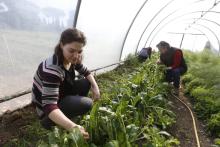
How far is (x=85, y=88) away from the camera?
12.8ft

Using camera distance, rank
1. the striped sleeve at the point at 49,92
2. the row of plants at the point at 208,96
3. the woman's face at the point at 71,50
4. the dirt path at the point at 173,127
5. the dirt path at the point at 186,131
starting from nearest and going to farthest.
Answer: the striped sleeve at the point at 49,92 → the woman's face at the point at 71,50 → the dirt path at the point at 173,127 → the dirt path at the point at 186,131 → the row of plants at the point at 208,96

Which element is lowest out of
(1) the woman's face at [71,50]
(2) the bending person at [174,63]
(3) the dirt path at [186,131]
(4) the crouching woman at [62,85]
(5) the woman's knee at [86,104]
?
(3) the dirt path at [186,131]

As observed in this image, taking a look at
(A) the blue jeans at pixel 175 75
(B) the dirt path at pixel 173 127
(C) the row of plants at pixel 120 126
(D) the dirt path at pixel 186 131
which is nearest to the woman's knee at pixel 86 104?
(C) the row of plants at pixel 120 126

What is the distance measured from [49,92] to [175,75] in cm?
494

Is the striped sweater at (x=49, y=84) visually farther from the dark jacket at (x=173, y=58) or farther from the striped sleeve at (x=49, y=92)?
the dark jacket at (x=173, y=58)

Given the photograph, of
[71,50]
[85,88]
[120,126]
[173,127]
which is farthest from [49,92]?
[173,127]

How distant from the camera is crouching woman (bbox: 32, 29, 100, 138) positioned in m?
2.66

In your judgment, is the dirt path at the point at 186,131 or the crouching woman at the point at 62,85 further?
the dirt path at the point at 186,131

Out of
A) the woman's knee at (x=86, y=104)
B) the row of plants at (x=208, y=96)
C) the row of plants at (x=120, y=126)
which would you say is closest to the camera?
the row of plants at (x=120, y=126)

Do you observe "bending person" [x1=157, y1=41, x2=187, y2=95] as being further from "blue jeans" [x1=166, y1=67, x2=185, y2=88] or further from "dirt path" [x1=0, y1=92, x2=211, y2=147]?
"dirt path" [x1=0, y1=92, x2=211, y2=147]

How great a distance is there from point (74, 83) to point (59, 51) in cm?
71

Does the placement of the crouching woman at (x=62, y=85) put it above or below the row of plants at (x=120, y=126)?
above

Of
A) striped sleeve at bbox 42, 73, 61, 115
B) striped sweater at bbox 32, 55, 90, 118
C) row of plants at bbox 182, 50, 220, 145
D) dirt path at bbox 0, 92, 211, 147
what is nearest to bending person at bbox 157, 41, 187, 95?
row of plants at bbox 182, 50, 220, 145

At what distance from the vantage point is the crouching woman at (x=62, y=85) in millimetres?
2656
